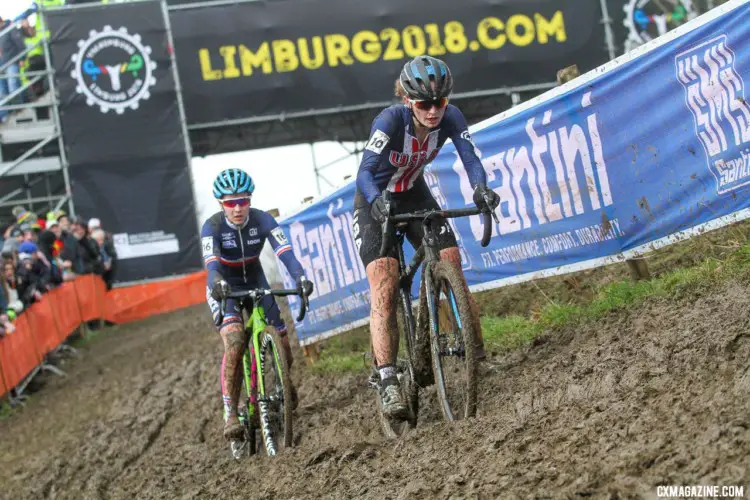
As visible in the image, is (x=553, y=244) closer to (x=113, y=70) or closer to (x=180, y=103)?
(x=180, y=103)

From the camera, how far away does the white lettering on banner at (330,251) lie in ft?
35.6

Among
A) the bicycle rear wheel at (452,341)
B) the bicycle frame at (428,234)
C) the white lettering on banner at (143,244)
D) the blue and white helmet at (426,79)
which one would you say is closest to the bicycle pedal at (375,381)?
the bicycle frame at (428,234)

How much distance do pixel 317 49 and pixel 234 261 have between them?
12802 mm

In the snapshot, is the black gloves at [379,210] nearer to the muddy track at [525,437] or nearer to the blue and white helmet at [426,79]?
the blue and white helmet at [426,79]

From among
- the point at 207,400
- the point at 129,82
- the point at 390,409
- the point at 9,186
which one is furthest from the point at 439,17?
the point at 390,409

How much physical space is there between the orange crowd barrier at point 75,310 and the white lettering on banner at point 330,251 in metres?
4.77

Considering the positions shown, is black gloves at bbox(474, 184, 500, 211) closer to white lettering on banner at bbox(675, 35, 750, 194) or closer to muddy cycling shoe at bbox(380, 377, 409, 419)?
muddy cycling shoe at bbox(380, 377, 409, 419)

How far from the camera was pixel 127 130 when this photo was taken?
20.2m

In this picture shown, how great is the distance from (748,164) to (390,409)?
110 inches

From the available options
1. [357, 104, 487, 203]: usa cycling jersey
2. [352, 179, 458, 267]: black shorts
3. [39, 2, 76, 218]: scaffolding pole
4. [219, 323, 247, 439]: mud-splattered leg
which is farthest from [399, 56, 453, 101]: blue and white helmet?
[39, 2, 76, 218]: scaffolding pole

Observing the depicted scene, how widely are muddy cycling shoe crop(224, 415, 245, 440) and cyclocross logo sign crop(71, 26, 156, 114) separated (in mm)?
13269

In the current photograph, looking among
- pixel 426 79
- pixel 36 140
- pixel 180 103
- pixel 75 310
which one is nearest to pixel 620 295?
pixel 426 79

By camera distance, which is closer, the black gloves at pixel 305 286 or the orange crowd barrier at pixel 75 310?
the black gloves at pixel 305 286

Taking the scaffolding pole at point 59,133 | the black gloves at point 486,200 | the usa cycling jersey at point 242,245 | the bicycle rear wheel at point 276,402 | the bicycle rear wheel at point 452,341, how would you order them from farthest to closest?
the scaffolding pole at point 59,133, the usa cycling jersey at point 242,245, the bicycle rear wheel at point 276,402, the black gloves at point 486,200, the bicycle rear wheel at point 452,341
